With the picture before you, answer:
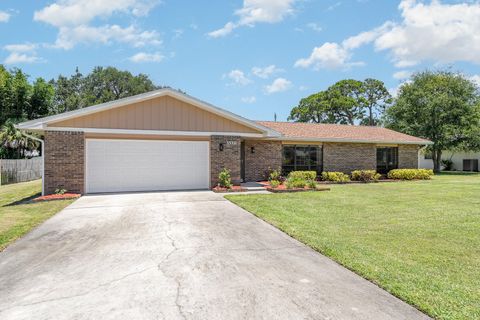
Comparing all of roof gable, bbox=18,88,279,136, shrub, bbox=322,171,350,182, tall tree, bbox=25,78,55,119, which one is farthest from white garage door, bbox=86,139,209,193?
tall tree, bbox=25,78,55,119

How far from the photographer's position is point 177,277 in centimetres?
384

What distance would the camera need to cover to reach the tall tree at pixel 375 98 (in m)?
44.8

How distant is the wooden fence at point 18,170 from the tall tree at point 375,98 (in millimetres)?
42763

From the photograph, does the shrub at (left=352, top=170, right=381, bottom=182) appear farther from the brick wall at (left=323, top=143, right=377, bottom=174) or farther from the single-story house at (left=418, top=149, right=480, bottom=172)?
the single-story house at (left=418, top=149, right=480, bottom=172)

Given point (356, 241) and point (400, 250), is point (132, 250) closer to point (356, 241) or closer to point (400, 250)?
point (356, 241)

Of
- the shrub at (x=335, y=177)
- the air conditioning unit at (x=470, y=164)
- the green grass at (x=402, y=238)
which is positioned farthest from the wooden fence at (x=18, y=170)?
the air conditioning unit at (x=470, y=164)

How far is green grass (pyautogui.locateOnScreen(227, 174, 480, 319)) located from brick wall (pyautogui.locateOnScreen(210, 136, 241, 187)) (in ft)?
8.82

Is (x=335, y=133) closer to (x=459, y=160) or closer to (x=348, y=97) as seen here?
(x=459, y=160)

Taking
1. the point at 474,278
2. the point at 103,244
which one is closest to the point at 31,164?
the point at 103,244

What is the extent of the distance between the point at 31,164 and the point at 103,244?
66.0 ft

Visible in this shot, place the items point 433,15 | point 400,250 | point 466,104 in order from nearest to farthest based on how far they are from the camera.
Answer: point 400,250
point 433,15
point 466,104

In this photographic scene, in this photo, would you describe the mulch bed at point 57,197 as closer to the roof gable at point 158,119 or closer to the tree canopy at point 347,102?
the roof gable at point 158,119

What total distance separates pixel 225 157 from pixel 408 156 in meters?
14.4

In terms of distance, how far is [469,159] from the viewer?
97.8 ft
